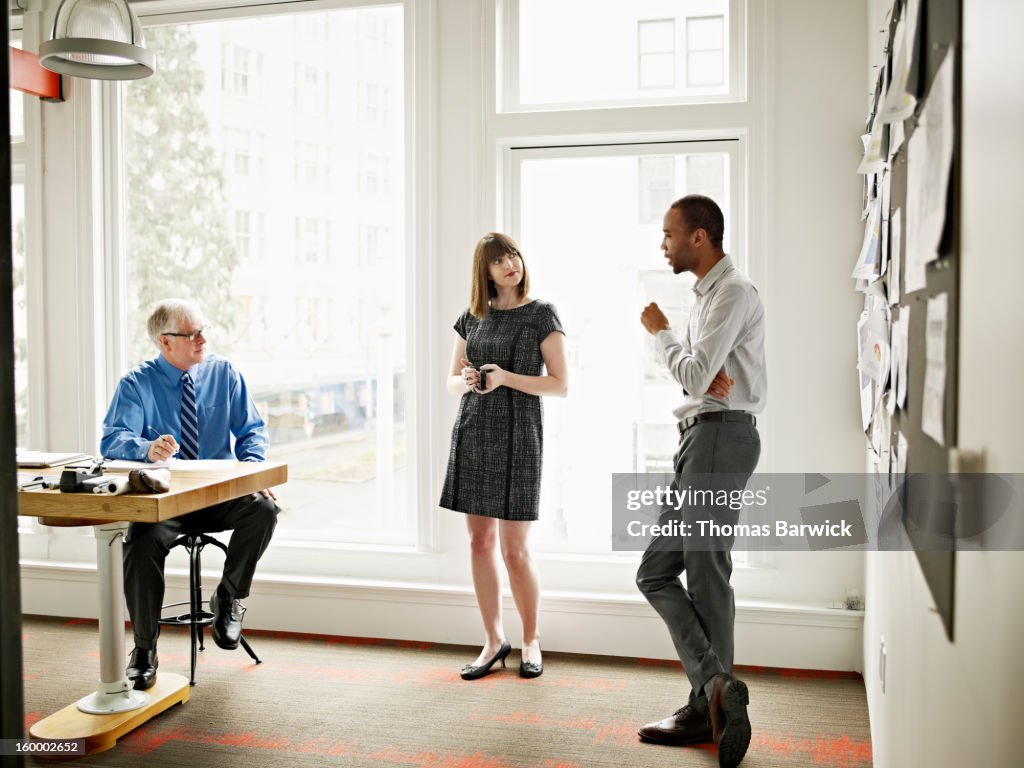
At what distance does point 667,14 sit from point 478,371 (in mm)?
1674

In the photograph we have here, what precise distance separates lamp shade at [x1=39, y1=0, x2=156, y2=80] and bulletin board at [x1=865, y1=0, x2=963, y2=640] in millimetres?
2392

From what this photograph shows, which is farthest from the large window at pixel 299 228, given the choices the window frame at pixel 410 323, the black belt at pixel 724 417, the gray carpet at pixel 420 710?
the black belt at pixel 724 417

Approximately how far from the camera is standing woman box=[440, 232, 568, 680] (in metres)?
3.40

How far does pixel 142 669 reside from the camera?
10.1 feet

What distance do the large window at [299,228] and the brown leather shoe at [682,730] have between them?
1.53 metres

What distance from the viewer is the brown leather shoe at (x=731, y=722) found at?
258 cm

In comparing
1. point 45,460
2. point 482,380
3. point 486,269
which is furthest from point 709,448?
point 45,460

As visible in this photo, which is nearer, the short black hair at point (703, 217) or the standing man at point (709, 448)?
the standing man at point (709, 448)

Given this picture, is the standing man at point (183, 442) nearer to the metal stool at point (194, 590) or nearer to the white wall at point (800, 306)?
the metal stool at point (194, 590)

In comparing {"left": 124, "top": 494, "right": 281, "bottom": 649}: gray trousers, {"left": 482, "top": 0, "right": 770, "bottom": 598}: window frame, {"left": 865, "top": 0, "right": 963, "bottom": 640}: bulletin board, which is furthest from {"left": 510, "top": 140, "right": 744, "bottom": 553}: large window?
{"left": 865, "top": 0, "right": 963, "bottom": 640}: bulletin board

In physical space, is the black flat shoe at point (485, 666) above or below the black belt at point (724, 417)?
below

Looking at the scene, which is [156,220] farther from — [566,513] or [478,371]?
[566,513]

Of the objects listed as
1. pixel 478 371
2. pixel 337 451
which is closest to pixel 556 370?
pixel 478 371

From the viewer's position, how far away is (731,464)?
2.68 metres
